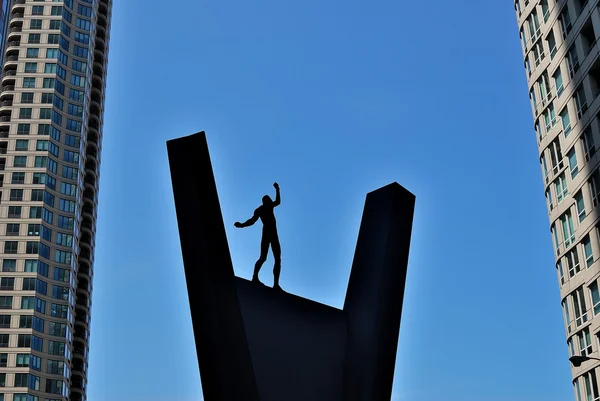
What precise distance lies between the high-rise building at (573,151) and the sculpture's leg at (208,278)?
24.4m

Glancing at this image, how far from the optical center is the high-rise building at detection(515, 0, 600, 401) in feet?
115

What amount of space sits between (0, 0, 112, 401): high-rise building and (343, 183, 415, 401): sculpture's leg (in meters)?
61.7

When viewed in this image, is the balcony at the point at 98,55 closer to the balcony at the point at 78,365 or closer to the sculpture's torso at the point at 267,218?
the balcony at the point at 78,365

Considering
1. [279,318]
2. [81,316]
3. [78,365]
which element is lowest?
[279,318]

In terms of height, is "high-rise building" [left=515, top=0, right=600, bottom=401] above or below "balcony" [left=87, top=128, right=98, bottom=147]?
below

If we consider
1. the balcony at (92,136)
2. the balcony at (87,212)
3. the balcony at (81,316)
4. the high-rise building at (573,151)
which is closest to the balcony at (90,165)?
the balcony at (92,136)

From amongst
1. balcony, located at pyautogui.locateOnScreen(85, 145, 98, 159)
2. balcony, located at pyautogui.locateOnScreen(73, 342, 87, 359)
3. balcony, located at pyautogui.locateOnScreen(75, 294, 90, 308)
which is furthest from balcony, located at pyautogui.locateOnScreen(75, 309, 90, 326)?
balcony, located at pyautogui.locateOnScreen(85, 145, 98, 159)

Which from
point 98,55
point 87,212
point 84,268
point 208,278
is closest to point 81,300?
point 84,268

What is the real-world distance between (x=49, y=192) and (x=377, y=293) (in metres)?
70.3

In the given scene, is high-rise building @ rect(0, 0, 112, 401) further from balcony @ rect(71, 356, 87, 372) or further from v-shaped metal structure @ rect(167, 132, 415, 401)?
v-shaped metal structure @ rect(167, 132, 415, 401)

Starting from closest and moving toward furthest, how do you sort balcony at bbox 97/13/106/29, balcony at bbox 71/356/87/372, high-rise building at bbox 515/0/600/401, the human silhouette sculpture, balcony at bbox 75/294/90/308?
the human silhouette sculpture, high-rise building at bbox 515/0/600/401, balcony at bbox 71/356/87/372, balcony at bbox 75/294/90/308, balcony at bbox 97/13/106/29

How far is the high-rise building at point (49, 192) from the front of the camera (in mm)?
74250

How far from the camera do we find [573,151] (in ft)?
123

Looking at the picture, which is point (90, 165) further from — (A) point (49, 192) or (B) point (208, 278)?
(B) point (208, 278)
